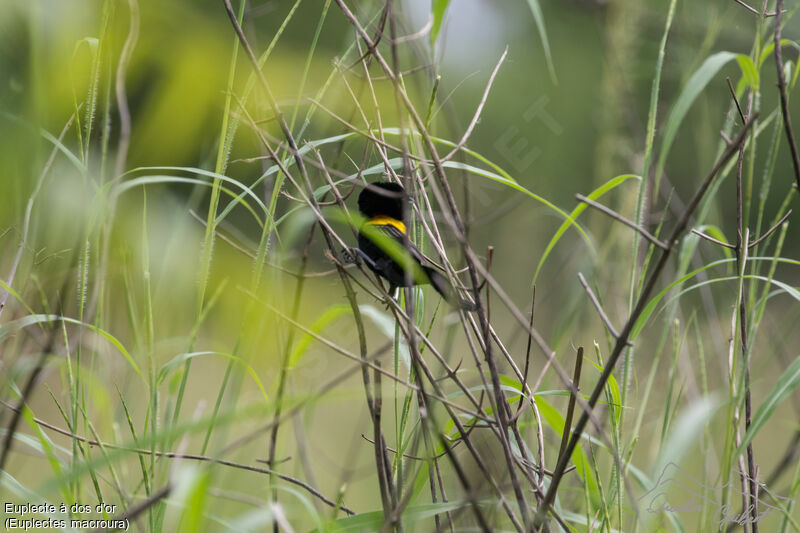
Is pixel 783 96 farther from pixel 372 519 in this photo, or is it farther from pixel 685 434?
pixel 372 519

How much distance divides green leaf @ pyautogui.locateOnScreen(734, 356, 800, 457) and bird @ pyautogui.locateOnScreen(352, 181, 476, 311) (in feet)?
0.72

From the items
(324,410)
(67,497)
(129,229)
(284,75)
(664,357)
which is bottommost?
(324,410)

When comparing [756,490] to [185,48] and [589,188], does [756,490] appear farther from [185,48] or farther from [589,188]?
[589,188]

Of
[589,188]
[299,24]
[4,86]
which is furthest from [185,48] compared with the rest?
[589,188]

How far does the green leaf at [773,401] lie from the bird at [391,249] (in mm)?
219

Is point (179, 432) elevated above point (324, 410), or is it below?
above

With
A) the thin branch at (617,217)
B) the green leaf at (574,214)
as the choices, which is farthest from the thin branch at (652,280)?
the green leaf at (574,214)

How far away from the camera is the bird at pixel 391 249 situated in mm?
475

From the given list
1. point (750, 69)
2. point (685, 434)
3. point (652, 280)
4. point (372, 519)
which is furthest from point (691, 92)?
point (372, 519)

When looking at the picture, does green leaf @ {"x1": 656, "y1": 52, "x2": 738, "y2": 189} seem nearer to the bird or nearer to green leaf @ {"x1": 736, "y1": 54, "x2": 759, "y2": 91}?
green leaf @ {"x1": 736, "y1": 54, "x2": 759, "y2": 91}

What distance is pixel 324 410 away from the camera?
1996 mm

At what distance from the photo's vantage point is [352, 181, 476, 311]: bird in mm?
475

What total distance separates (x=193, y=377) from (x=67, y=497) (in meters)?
1.41

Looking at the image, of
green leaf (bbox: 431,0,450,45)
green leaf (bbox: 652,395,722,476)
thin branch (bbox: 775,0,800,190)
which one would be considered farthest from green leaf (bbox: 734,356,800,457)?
green leaf (bbox: 431,0,450,45)
